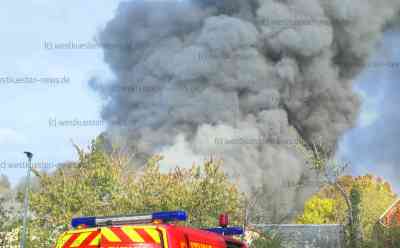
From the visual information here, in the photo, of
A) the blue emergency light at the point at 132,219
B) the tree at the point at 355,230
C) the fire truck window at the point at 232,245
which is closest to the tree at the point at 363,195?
the tree at the point at 355,230

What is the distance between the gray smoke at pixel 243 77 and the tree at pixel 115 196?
25.3 meters

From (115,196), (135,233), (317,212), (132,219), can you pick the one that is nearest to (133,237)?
(135,233)

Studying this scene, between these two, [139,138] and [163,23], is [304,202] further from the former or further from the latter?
[163,23]

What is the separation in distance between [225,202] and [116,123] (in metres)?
39.1

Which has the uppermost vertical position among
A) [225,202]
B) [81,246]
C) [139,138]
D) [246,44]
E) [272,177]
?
[246,44]

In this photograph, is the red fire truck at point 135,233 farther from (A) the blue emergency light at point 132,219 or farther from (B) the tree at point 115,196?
(B) the tree at point 115,196

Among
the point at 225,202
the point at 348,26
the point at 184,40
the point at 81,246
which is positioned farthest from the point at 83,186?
the point at 348,26

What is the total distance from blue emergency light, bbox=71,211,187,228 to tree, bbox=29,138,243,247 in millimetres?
14801

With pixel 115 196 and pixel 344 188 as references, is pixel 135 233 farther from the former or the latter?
pixel 344 188

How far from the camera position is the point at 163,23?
202ft

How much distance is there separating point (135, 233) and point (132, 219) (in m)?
0.47

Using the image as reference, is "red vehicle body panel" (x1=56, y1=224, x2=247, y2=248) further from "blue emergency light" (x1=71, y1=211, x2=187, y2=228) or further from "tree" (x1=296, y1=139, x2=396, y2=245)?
"tree" (x1=296, y1=139, x2=396, y2=245)

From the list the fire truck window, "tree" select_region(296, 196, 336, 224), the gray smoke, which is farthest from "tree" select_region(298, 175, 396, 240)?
the fire truck window

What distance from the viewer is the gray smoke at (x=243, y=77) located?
5478 cm
